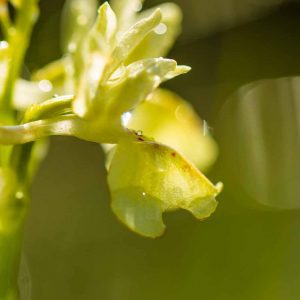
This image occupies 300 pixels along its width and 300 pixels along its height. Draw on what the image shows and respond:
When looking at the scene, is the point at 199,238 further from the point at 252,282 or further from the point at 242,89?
the point at 242,89

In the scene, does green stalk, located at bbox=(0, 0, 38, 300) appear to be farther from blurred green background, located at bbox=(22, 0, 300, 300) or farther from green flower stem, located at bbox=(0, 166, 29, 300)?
blurred green background, located at bbox=(22, 0, 300, 300)

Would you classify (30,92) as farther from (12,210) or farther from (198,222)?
(198,222)

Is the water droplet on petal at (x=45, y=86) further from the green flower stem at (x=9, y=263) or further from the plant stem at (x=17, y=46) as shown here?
the green flower stem at (x=9, y=263)

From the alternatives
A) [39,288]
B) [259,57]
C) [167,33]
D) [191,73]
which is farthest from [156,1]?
[167,33]

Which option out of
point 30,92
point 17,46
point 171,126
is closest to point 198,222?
point 171,126

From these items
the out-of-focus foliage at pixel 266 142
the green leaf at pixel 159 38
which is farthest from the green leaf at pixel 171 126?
the out-of-focus foliage at pixel 266 142

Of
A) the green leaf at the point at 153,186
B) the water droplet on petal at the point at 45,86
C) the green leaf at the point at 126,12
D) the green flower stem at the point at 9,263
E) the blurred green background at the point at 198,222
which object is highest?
the green leaf at the point at 126,12

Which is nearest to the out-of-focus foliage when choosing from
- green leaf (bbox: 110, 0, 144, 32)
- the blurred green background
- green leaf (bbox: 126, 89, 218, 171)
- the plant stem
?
the blurred green background
